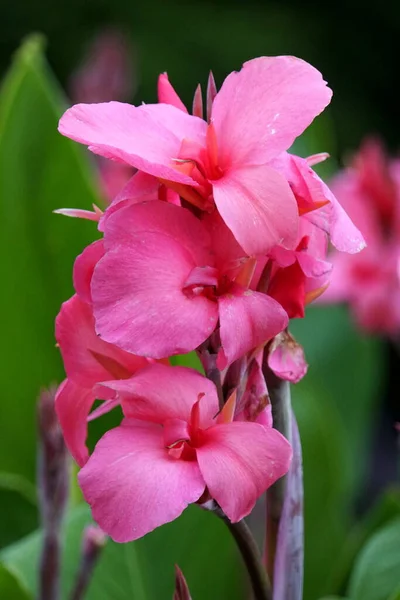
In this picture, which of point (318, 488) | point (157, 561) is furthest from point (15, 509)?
point (318, 488)

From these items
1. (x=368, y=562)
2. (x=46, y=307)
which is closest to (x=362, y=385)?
(x=46, y=307)

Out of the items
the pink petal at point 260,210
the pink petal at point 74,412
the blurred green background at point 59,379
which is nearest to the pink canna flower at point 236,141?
the pink petal at point 260,210

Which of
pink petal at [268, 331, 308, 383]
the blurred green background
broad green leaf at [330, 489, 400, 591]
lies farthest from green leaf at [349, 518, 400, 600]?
pink petal at [268, 331, 308, 383]

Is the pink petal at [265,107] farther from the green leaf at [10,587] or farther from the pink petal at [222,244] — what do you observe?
the green leaf at [10,587]

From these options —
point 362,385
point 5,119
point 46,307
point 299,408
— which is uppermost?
point 5,119

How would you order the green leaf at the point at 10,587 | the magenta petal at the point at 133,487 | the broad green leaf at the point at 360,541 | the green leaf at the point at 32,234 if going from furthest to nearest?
1. the green leaf at the point at 32,234
2. the broad green leaf at the point at 360,541
3. the green leaf at the point at 10,587
4. the magenta petal at the point at 133,487

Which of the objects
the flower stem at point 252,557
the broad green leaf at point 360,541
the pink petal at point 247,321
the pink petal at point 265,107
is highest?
the pink petal at point 265,107

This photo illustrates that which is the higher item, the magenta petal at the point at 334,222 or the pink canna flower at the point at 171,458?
the magenta petal at the point at 334,222

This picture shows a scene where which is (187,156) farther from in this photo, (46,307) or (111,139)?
(46,307)
